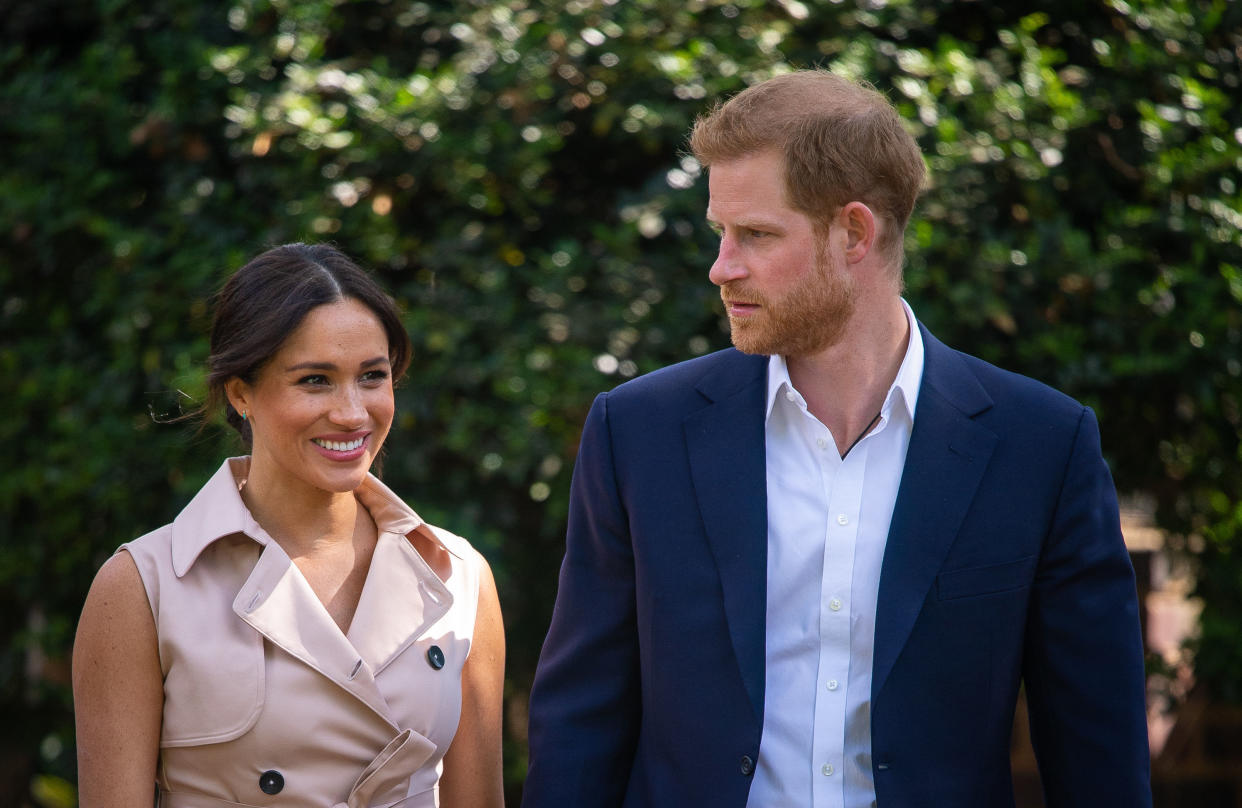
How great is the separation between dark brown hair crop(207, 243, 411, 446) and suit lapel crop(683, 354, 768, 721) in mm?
754

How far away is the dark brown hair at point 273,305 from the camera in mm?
2838

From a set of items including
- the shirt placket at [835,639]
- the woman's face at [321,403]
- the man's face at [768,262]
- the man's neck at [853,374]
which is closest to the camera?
the shirt placket at [835,639]

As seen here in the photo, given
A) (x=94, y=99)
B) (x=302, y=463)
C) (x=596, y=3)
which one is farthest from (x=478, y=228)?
(x=302, y=463)

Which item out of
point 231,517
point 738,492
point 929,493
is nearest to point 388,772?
point 231,517

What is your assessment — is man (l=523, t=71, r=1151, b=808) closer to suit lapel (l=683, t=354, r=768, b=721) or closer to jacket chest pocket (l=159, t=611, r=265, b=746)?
suit lapel (l=683, t=354, r=768, b=721)

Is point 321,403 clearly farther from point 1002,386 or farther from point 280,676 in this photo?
point 1002,386

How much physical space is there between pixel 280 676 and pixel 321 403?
1.82 ft

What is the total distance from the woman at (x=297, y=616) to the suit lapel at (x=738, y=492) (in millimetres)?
685

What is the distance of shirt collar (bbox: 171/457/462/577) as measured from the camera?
277 cm

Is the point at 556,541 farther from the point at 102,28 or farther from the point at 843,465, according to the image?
the point at 102,28

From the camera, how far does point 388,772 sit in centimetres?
278

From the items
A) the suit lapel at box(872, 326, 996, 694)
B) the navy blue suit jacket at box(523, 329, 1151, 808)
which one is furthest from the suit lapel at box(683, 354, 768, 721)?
the suit lapel at box(872, 326, 996, 694)

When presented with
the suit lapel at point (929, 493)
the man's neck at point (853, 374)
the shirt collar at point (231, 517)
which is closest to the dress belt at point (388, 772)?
the shirt collar at point (231, 517)

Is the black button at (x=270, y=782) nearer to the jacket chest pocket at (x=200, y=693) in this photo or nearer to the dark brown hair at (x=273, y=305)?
the jacket chest pocket at (x=200, y=693)
